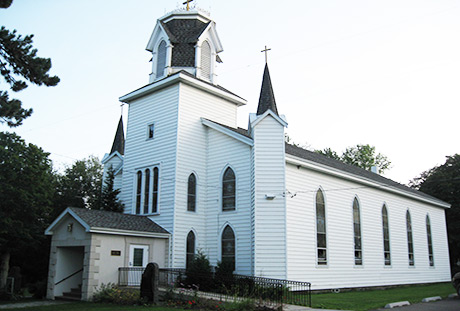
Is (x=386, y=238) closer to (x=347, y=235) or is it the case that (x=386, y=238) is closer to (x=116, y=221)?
(x=347, y=235)

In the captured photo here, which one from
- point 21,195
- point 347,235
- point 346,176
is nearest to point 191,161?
point 346,176

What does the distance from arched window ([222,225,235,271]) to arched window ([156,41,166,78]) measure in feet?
35.1

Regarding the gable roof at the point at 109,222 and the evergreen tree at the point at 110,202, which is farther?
the evergreen tree at the point at 110,202

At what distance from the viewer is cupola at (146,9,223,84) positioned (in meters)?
27.0

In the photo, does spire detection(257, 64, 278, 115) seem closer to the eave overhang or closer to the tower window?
the eave overhang

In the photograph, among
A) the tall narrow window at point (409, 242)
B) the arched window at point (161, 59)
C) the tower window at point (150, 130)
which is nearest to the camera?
the tower window at point (150, 130)

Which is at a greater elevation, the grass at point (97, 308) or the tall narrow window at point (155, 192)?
the tall narrow window at point (155, 192)

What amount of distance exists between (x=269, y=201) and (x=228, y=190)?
2744 millimetres

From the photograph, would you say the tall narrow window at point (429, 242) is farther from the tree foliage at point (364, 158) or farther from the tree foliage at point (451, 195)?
the tree foliage at point (364, 158)

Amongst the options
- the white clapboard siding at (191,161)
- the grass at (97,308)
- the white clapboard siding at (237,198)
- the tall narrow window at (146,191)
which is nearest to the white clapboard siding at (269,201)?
the white clapboard siding at (237,198)

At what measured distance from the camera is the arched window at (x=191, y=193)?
23.5 metres

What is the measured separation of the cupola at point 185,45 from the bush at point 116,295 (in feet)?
42.6

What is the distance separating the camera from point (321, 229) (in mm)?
24469

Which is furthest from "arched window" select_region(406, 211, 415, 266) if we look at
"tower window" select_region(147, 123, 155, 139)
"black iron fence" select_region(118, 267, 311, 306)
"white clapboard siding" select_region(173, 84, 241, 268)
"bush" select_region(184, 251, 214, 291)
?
"tower window" select_region(147, 123, 155, 139)
